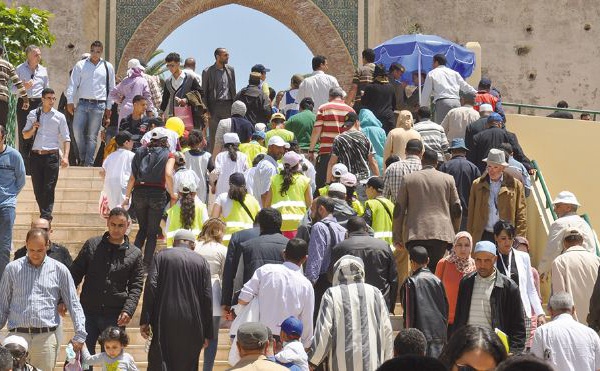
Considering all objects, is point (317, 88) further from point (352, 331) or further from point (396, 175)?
point (352, 331)

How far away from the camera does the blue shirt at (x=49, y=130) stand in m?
16.1

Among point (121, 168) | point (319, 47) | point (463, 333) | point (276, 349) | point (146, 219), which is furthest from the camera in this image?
point (319, 47)

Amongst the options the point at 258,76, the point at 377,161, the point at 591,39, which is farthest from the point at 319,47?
the point at 377,161

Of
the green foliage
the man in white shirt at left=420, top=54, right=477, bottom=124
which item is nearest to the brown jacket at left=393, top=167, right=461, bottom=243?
the man in white shirt at left=420, top=54, right=477, bottom=124

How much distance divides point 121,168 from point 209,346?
4336 mm

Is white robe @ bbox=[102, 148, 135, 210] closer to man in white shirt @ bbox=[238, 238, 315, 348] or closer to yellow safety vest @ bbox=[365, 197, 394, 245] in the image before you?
yellow safety vest @ bbox=[365, 197, 394, 245]

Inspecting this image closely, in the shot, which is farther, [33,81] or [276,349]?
[33,81]

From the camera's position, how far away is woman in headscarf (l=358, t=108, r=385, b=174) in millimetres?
17141

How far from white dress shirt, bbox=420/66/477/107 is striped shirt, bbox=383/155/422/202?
15.3 feet

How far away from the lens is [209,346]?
38.2ft

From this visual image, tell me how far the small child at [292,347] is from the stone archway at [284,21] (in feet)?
60.8

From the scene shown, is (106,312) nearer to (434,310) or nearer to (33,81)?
(434,310)

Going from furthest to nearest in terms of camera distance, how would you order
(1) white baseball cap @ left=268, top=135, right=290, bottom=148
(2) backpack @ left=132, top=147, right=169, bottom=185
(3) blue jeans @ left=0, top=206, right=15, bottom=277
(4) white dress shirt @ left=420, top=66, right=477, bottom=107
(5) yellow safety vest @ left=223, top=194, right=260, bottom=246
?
(4) white dress shirt @ left=420, top=66, right=477, bottom=107, (1) white baseball cap @ left=268, top=135, right=290, bottom=148, (2) backpack @ left=132, top=147, right=169, bottom=185, (5) yellow safety vest @ left=223, top=194, right=260, bottom=246, (3) blue jeans @ left=0, top=206, right=15, bottom=277

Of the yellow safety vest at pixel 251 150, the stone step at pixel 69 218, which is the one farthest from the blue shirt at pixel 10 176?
the yellow safety vest at pixel 251 150
